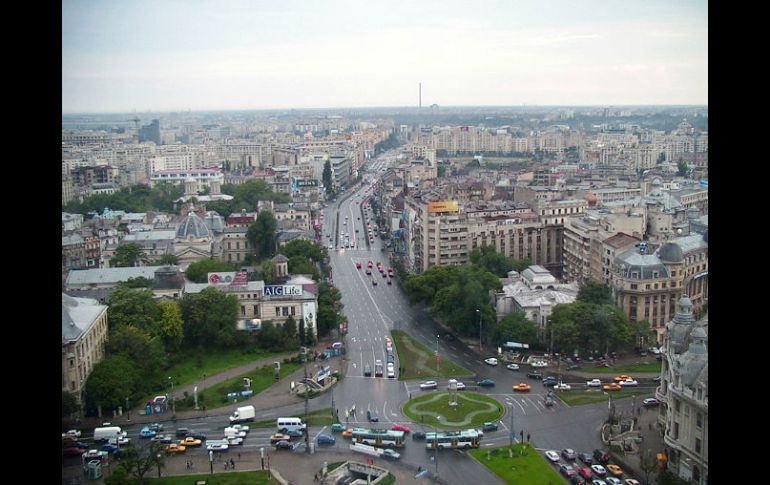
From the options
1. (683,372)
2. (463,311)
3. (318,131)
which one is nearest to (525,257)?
(463,311)

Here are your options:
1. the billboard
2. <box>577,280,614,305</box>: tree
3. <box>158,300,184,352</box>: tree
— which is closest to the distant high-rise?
the billboard

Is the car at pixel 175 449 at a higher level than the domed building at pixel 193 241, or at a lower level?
lower

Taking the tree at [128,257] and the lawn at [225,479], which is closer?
the lawn at [225,479]

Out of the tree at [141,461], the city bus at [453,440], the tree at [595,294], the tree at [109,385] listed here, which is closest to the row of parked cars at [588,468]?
the city bus at [453,440]

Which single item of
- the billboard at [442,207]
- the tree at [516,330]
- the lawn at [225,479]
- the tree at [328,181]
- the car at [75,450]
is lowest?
the lawn at [225,479]

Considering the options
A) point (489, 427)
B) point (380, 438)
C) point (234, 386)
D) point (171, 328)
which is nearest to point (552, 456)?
point (489, 427)

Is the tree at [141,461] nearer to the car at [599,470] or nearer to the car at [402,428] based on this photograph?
the car at [402,428]

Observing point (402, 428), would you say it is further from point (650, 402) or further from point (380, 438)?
point (650, 402)
